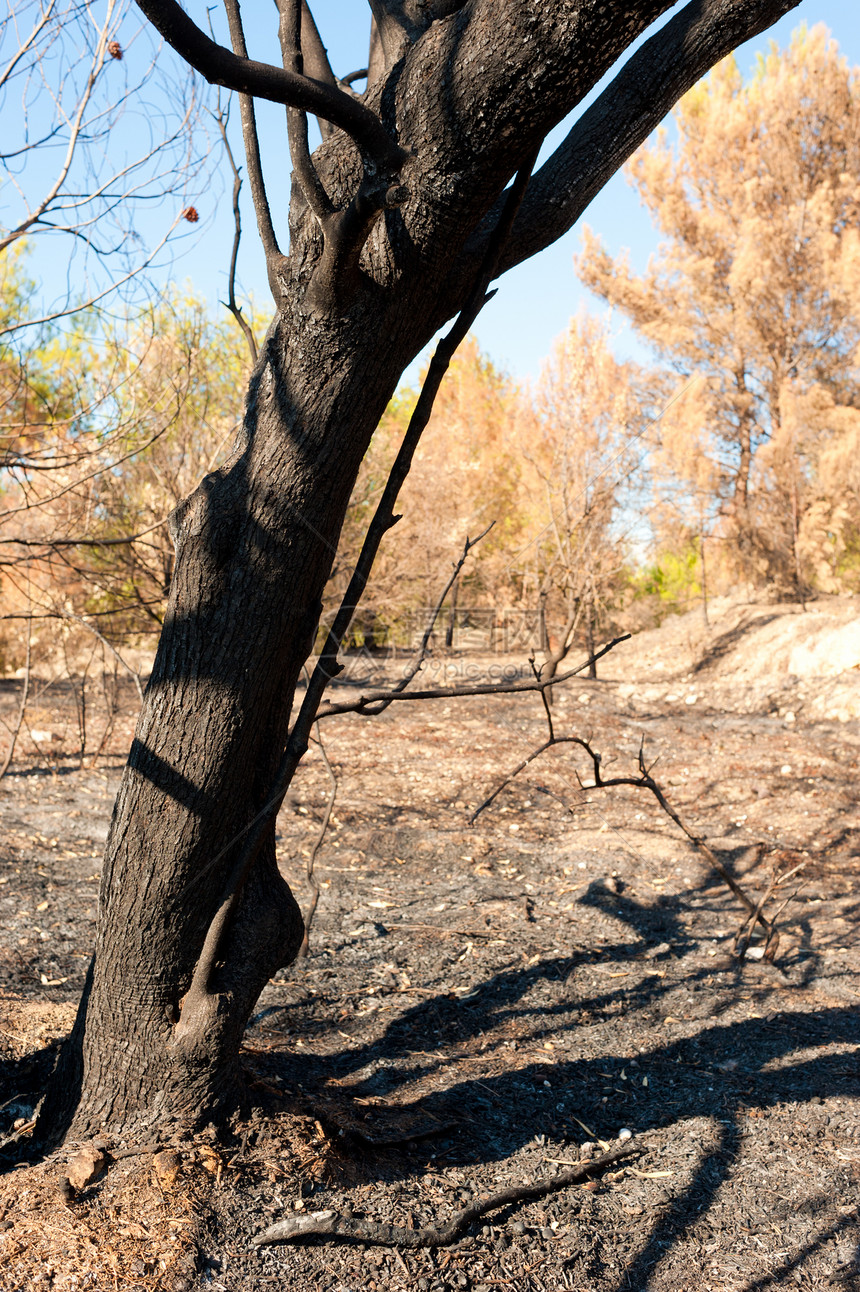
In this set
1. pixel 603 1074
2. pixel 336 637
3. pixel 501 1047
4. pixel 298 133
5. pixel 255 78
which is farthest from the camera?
pixel 501 1047

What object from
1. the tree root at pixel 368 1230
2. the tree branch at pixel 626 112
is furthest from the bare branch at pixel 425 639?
the tree root at pixel 368 1230

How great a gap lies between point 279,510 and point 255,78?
0.70 metres

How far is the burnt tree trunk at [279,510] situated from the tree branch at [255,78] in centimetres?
8

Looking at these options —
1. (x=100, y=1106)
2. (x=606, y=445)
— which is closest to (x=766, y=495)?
(x=606, y=445)

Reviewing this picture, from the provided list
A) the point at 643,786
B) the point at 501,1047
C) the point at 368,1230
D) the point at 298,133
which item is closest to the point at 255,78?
the point at 298,133

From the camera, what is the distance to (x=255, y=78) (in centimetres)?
122

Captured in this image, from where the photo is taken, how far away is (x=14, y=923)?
327cm

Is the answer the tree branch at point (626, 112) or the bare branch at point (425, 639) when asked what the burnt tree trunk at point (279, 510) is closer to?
the tree branch at point (626, 112)

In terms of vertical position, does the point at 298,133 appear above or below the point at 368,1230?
above

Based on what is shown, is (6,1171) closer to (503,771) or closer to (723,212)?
(503,771)

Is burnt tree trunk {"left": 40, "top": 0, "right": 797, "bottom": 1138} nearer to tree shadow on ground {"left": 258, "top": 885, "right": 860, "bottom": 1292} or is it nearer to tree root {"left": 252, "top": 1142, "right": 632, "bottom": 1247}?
tree root {"left": 252, "top": 1142, "right": 632, "bottom": 1247}

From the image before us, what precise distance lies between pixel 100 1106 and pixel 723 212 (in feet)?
45.8

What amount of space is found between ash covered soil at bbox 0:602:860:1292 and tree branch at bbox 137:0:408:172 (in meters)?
1.84

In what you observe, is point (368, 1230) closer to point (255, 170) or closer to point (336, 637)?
point (336, 637)
